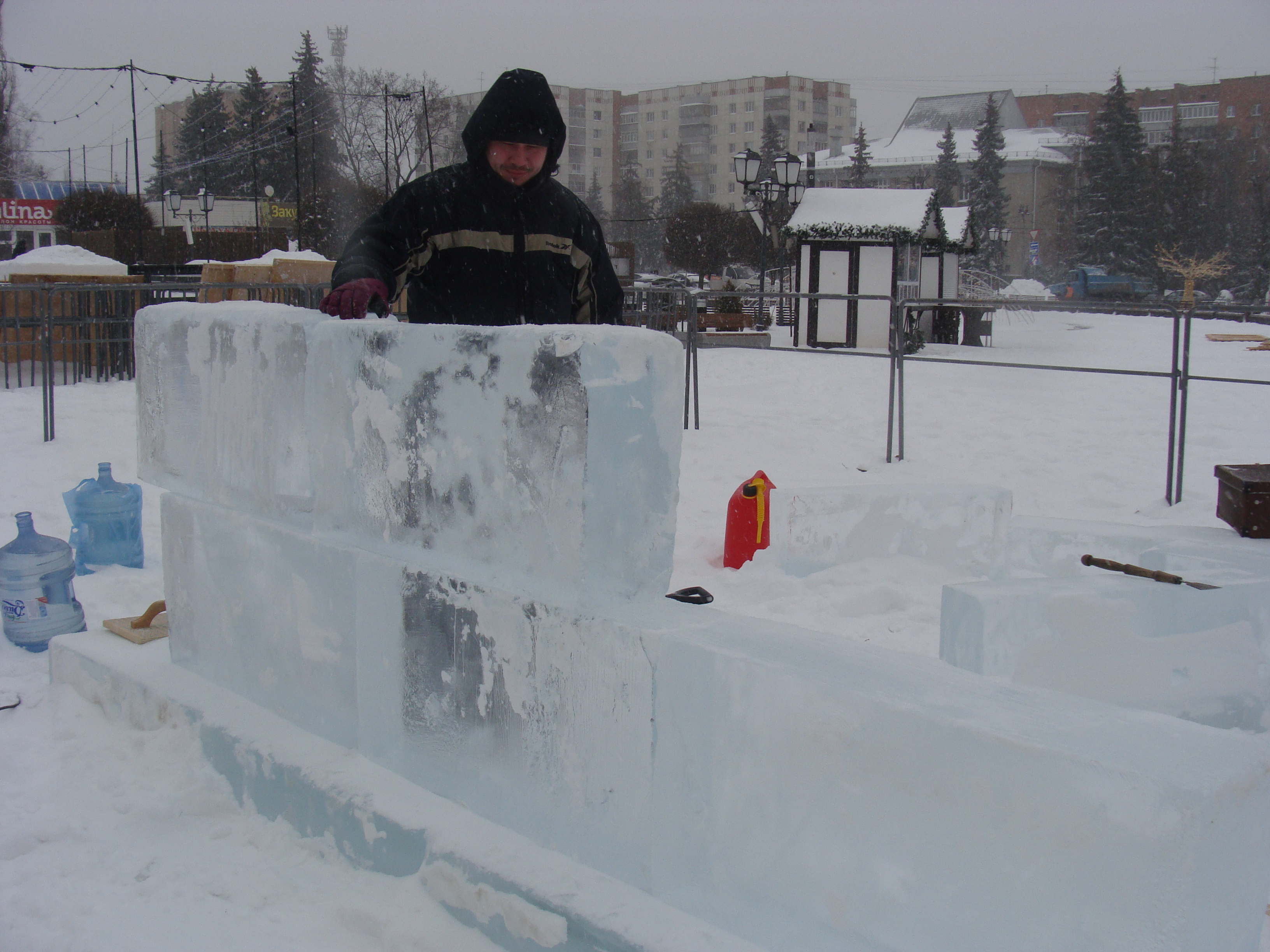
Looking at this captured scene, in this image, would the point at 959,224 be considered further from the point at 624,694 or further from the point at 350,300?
the point at 624,694

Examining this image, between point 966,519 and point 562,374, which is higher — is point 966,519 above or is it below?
below

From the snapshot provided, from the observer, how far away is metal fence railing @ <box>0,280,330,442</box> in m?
11.7

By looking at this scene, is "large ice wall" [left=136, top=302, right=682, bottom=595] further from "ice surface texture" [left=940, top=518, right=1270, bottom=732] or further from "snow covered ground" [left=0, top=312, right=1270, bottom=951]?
"ice surface texture" [left=940, top=518, right=1270, bottom=732]

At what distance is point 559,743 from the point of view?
76.2 inches

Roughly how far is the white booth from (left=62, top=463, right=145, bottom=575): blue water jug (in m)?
18.4

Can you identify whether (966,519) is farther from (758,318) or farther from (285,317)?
(758,318)

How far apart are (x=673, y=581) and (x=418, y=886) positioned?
321 cm

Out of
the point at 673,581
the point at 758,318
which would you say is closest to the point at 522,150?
the point at 673,581

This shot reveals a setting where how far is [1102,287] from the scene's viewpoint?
1617 inches

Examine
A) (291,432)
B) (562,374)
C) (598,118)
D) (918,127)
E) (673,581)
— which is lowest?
(673,581)

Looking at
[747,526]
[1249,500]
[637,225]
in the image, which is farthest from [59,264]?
[637,225]

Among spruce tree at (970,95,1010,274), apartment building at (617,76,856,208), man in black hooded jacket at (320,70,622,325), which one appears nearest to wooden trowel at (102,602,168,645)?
man in black hooded jacket at (320,70,622,325)

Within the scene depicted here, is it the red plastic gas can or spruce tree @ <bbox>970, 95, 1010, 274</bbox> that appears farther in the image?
spruce tree @ <bbox>970, 95, 1010, 274</bbox>

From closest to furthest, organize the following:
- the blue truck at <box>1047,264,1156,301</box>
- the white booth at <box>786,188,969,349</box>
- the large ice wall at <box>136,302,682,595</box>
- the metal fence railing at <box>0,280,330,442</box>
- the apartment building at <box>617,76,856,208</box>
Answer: the large ice wall at <box>136,302,682,595</box> → the metal fence railing at <box>0,280,330,442</box> → the white booth at <box>786,188,969,349</box> → the blue truck at <box>1047,264,1156,301</box> → the apartment building at <box>617,76,856,208</box>
